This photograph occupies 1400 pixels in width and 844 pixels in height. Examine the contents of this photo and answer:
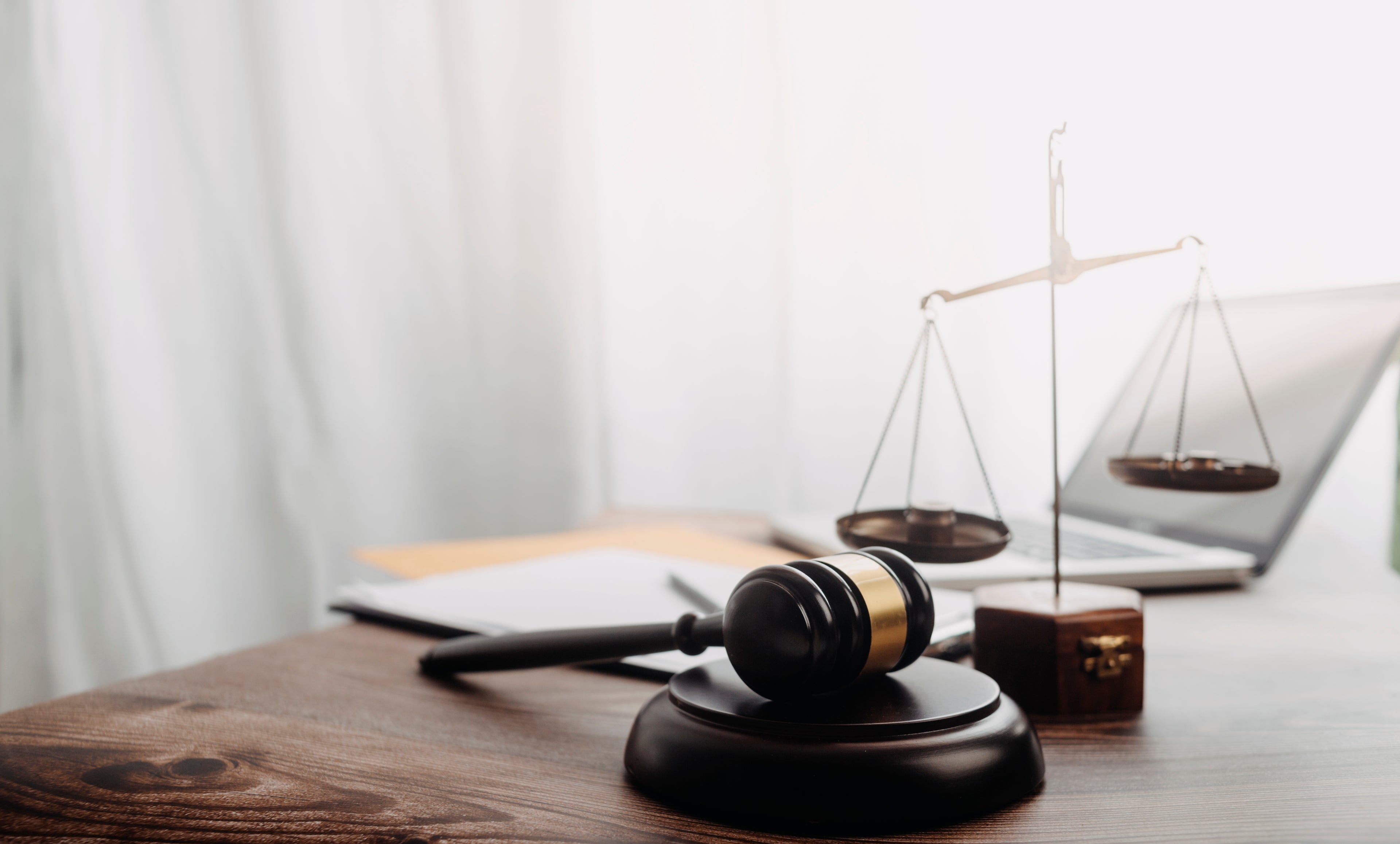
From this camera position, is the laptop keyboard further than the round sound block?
Yes

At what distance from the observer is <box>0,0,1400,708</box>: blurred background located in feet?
4.20

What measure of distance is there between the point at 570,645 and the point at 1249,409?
749mm

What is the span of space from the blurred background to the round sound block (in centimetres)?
107

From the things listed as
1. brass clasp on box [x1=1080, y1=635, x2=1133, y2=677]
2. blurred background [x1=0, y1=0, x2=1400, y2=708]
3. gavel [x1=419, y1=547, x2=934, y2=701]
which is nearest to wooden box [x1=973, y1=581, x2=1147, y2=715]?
brass clasp on box [x1=1080, y1=635, x2=1133, y2=677]

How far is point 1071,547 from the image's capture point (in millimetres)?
854

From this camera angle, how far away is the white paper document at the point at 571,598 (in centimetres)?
63

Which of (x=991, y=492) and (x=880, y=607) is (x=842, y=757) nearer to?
(x=880, y=607)

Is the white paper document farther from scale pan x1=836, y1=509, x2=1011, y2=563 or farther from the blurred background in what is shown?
the blurred background

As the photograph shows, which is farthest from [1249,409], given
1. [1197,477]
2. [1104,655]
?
[1104,655]

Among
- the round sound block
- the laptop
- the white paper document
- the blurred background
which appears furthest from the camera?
the blurred background

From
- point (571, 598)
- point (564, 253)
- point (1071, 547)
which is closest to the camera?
point (571, 598)

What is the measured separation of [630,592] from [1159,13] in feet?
3.62

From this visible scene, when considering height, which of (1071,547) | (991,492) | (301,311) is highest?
(301,311)

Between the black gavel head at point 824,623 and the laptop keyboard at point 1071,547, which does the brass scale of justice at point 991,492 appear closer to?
the black gavel head at point 824,623
